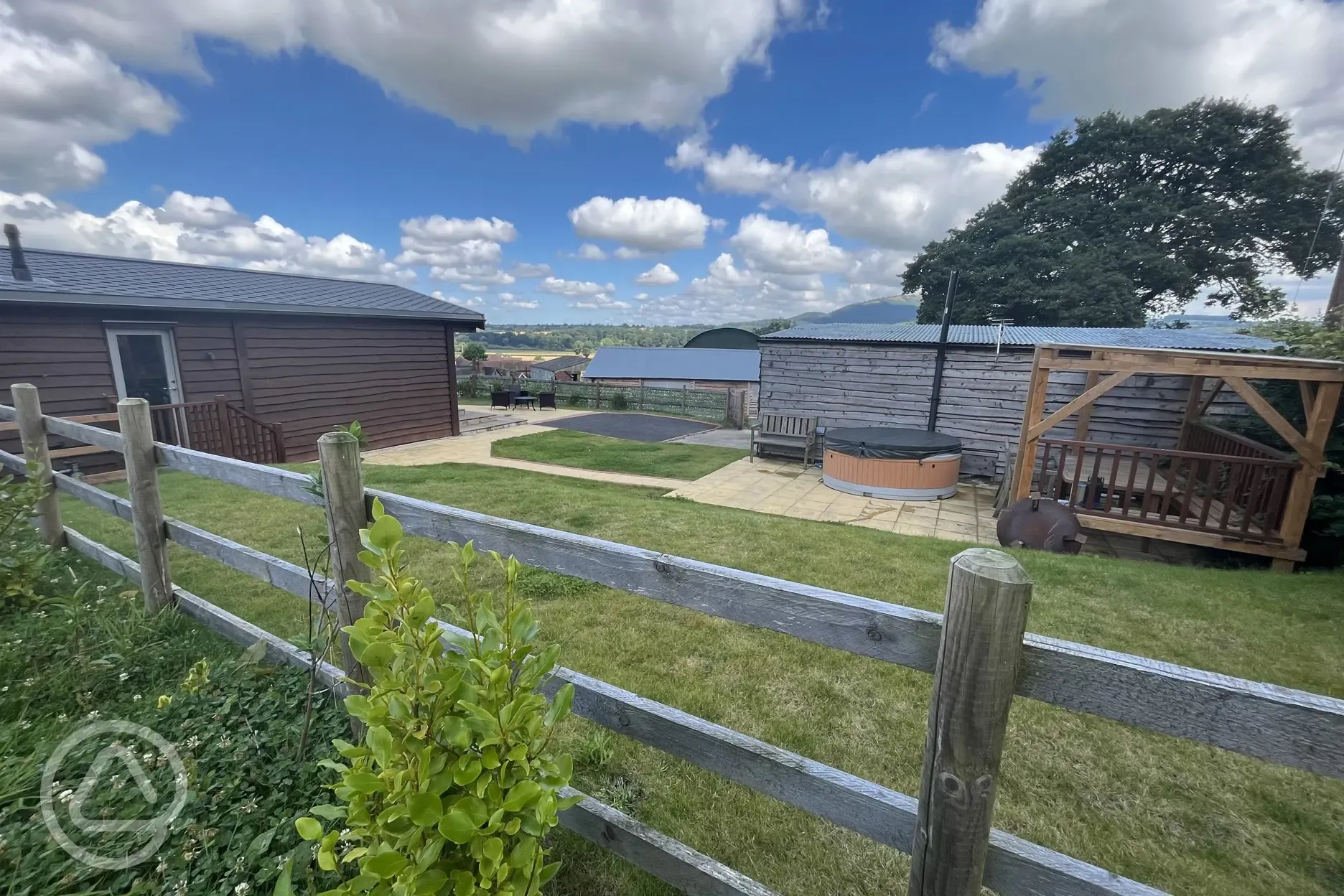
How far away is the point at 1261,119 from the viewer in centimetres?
2148

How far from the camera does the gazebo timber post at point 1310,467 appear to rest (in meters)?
5.30

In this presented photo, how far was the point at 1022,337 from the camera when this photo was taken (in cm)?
1077

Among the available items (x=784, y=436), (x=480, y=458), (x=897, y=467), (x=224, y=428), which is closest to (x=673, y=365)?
(x=784, y=436)

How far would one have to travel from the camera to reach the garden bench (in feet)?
36.4

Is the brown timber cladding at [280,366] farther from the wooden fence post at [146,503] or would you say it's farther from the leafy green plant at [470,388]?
the leafy green plant at [470,388]

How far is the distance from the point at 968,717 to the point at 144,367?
39.8 ft

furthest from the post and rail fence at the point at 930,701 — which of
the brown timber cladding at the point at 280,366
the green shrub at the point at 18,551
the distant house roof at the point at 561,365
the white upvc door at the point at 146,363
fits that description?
the distant house roof at the point at 561,365

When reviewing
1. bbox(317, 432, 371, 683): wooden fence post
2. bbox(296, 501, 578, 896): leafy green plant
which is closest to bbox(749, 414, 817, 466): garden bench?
bbox(317, 432, 371, 683): wooden fence post

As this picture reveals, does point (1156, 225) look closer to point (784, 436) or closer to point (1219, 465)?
point (1219, 465)

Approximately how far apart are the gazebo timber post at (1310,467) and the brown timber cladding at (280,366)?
13.6 m

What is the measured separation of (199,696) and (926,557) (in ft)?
16.7

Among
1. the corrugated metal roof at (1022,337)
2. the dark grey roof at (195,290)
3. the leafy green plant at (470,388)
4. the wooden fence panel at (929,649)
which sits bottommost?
the leafy green plant at (470,388)

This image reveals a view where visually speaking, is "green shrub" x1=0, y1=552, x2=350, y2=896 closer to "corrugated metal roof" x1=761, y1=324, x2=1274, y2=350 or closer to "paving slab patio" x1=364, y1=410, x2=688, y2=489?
"paving slab patio" x1=364, y1=410, x2=688, y2=489

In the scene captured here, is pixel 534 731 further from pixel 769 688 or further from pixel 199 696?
pixel 769 688
